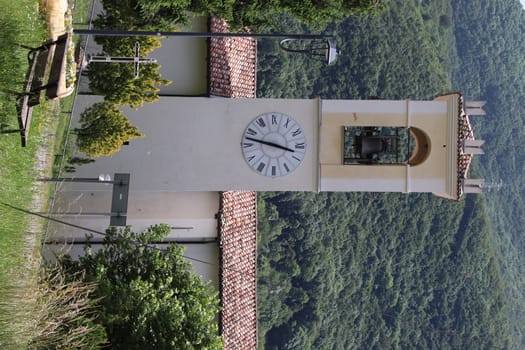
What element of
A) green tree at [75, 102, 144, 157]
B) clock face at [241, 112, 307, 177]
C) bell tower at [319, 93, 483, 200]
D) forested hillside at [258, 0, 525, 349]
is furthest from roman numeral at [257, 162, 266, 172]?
forested hillside at [258, 0, 525, 349]

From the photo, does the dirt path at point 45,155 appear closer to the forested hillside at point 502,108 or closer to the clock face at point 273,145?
the clock face at point 273,145

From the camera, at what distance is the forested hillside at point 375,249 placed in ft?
122

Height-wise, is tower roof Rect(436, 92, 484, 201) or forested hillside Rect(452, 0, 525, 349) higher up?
forested hillside Rect(452, 0, 525, 349)

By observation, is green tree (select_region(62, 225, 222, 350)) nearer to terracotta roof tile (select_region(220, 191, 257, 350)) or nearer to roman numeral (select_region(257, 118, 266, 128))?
roman numeral (select_region(257, 118, 266, 128))

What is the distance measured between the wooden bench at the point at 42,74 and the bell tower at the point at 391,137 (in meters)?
7.19

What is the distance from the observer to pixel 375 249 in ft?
131

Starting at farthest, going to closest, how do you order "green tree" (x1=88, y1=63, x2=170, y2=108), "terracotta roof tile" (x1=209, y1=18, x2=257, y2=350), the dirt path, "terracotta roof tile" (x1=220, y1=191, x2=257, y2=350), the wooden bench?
"terracotta roof tile" (x1=220, y1=191, x2=257, y2=350) → "terracotta roof tile" (x1=209, y1=18, x2=257, y2=350) → "green tree" (x1=88, y1=63, x2=170, y2=108) → the dirt path → the wooden bench

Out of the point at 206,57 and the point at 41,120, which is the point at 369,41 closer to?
the point at 206,57

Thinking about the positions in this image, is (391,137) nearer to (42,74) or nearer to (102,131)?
(102,131)

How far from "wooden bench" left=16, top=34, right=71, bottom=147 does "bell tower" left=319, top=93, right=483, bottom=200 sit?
7.19 metres

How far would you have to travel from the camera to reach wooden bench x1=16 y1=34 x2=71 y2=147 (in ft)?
36.7

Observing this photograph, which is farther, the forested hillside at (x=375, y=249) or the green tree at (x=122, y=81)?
the forested hillside at (x=375, y=249)

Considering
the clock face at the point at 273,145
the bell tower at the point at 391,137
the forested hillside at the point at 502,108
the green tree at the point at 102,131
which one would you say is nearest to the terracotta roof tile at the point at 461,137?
the bell tower at the point at 391,137

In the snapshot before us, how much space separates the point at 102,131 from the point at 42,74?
3.35 meters
